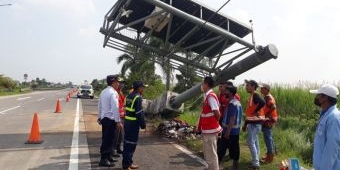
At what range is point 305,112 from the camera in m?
16.8

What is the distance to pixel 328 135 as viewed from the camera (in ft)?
13.9

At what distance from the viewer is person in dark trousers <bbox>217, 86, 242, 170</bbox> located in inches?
317

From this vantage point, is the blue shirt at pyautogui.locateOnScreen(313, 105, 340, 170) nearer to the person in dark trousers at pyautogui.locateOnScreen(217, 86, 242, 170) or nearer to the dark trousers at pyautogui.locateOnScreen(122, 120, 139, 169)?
the person in dark trousers at pyautogui.locateOnScreen(217, 86, 242, 170)

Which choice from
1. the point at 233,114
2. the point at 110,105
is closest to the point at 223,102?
the point at 233,114

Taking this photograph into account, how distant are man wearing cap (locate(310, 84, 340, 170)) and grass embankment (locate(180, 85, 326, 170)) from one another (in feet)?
13.8

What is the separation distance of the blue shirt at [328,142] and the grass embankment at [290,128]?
4210 millimetres

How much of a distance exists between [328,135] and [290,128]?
10.6 m

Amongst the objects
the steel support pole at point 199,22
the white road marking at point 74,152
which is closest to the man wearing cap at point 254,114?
the white road marking at point 74,152

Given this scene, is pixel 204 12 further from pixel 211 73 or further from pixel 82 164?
pixel 82 164

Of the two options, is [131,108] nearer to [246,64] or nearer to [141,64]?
[246,64]

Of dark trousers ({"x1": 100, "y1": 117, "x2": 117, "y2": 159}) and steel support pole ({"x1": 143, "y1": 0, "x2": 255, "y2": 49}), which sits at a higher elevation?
steel support pole ({"x1": 143, "y1": 0, "x2": 255, "y2": 49})

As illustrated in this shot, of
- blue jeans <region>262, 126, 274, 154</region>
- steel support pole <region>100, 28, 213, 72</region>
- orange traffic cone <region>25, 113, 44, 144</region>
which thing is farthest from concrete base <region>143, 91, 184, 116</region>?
blue jeans <region>262, 126, 274, 154</region>

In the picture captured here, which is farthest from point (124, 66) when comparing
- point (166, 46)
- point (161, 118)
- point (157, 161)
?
point (157, 161)

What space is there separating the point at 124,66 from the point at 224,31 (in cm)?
3077
